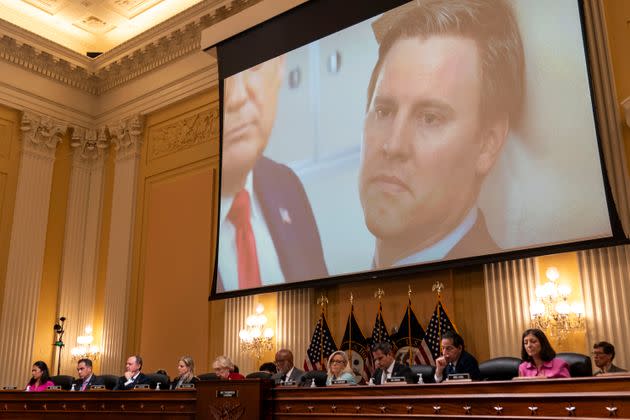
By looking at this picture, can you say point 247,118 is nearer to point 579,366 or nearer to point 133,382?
point 133,382

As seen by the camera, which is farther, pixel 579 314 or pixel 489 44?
pixel 489 44

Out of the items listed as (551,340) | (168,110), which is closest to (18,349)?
(168,110)

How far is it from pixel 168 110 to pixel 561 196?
7.41 m

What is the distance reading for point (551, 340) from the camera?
6.68m

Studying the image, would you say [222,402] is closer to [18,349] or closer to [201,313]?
[201,313]

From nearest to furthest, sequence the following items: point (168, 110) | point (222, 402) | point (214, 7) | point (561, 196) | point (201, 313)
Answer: point (222, 402) < point (561, 196) < point (201, 313) < point (214, 7) < point (168, 110)

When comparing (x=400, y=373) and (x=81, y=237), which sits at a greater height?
(x=81, y=237)

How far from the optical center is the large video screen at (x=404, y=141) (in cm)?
658

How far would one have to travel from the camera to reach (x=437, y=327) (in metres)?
7.45

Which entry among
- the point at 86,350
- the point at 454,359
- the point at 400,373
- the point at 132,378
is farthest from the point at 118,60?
the point at 454,359

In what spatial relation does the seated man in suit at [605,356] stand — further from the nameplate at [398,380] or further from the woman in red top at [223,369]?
the woman in red top at [223,369]

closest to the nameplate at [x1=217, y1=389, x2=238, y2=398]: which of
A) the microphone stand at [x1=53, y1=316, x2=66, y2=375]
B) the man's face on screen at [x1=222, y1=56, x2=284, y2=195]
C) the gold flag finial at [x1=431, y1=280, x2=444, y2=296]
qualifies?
the gold flag finial at [x1=431, y1=280, x2=444, y2=296]

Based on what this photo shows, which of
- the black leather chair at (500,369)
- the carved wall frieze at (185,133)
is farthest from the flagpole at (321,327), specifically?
the carved wall frieze at (185,133)

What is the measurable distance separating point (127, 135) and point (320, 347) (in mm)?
5873
